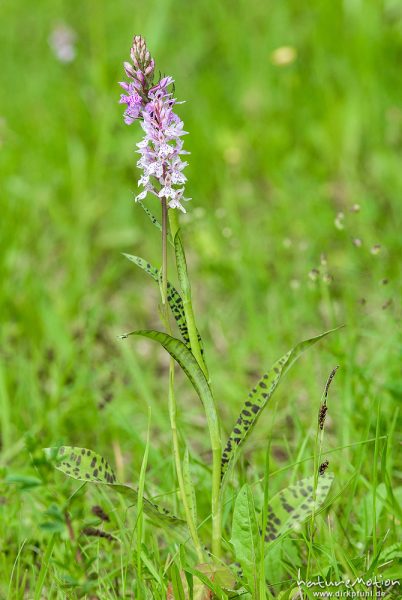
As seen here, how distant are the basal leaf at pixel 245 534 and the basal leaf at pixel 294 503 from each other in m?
0.09

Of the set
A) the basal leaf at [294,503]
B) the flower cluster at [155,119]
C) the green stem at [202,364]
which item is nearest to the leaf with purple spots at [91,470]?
the green stem at [202,364]

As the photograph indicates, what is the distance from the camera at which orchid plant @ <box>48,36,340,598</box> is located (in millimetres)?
1470

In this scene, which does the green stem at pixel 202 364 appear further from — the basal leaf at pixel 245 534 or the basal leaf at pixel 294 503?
the basal leaf at pixel 294 503

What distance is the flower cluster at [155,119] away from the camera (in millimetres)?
1454

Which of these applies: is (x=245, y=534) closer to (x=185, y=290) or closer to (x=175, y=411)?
(x=175, y=411)

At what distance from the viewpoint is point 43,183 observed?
393 centimetres

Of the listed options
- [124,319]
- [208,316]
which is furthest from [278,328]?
[124,319]

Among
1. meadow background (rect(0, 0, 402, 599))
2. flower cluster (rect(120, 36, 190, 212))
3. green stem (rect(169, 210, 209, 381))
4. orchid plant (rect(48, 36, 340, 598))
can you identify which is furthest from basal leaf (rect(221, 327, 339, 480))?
flower cluster (rect(120, 36, 190, 212))

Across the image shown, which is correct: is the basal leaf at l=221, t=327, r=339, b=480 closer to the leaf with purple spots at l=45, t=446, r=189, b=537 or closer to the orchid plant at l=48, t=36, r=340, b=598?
the orchid plant at l=48, t=36, r=340, b=598

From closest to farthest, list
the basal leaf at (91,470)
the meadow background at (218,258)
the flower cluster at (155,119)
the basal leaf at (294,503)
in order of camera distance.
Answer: the flower cluster at (155,119) < the basal leaf at (91,470) < the basal leaf at (294,503) < the meadow background at (218,258)

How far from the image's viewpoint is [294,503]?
1.72 meters

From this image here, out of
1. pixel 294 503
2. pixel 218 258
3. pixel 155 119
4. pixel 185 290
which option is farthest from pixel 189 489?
pixel 218 258

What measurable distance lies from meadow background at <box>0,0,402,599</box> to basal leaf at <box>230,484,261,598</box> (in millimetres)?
143

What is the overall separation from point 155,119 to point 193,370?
52cm
